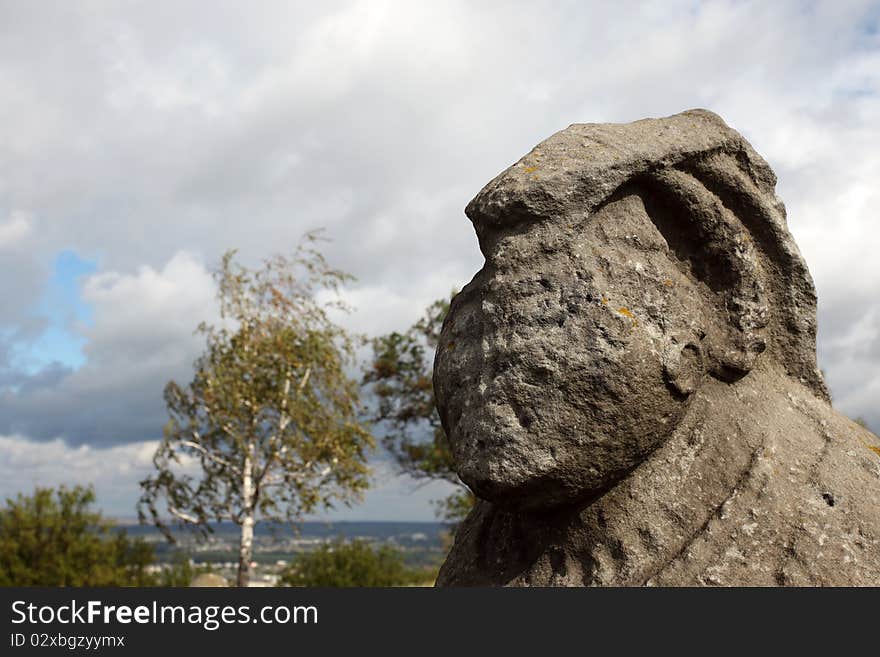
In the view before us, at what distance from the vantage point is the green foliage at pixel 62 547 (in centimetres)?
1920

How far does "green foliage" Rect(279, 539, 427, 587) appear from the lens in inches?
788

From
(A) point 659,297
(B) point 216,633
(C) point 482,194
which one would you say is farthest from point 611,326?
(B) point 216,633

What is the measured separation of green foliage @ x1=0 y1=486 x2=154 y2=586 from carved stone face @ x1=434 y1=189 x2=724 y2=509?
1792 centimetres

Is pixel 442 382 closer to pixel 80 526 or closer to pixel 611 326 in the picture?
pixel 611 326

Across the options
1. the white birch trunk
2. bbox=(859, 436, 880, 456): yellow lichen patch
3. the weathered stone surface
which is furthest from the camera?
the white birch trunk

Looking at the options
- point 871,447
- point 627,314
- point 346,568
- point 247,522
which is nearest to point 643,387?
point 627,314

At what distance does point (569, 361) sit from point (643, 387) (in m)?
0.33

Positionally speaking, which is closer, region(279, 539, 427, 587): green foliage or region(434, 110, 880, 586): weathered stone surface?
region(434, 110, 880, 586): weathered stone surface

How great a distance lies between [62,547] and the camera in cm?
1984

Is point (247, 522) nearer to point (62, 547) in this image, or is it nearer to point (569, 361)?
point (62, 547)

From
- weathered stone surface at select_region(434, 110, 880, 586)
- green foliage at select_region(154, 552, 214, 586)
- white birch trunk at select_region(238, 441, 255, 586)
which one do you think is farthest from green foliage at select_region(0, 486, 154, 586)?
weathered stone surface at select_region(434, 110, 880, 586)

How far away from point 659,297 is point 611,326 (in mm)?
329

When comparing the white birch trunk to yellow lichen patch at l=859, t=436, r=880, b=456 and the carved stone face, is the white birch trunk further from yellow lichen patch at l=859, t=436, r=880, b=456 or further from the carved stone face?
yellow lichen patch at l=859, t=436, r=880, b=456

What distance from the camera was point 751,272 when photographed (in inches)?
151
